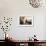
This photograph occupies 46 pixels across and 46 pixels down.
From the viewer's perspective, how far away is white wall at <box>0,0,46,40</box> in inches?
133

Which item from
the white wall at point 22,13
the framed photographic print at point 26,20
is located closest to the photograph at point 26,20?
the framed photographic print at point 26,20

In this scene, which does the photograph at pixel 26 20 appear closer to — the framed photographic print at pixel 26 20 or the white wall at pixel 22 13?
the framed photographic print at pixel 26 20

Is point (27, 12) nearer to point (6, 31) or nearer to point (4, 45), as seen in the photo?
point (6, 31)

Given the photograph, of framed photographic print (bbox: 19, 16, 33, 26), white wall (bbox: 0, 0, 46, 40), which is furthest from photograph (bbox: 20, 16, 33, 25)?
white wall (bbox: 0, 0, 46, 40)

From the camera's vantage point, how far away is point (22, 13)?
11.3ft

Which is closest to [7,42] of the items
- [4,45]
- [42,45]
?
[4,45]

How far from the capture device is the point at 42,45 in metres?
3.09

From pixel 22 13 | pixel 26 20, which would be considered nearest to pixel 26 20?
pixel 26 20

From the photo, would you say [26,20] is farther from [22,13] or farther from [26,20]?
[22,13]

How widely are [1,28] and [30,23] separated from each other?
33.3 inches

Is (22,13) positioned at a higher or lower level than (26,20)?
Answer: higher

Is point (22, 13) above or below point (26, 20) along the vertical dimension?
above

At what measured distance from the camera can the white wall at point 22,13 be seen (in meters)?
3.39

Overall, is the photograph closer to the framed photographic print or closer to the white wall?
the framed photographic print
